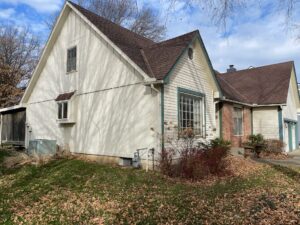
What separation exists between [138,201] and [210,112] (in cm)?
752

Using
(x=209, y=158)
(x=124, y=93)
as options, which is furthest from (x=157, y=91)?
(x=209, y=158)

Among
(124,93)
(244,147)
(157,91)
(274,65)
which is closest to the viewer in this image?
(157,91)

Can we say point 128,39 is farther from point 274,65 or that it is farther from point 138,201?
point 274,65

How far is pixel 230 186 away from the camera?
805 cm

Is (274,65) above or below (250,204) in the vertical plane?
above

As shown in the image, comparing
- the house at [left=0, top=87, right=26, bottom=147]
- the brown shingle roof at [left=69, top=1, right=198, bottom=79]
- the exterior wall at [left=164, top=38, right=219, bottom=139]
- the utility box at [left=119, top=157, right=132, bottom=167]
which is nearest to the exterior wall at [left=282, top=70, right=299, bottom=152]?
the exterior wall at [left=164, top=38, right=219, bottom=139]

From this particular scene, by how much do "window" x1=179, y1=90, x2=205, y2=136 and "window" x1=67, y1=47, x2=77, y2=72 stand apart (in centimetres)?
588

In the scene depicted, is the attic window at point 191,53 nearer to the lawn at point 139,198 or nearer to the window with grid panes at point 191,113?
the window with grid panes at point 191,113

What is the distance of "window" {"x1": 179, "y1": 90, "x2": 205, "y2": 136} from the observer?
11422mm

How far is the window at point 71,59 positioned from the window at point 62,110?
1.75 meters

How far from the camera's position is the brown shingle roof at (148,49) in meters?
10.7

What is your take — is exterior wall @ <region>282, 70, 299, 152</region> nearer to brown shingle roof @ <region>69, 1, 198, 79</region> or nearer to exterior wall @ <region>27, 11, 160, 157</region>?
brown shingle roof @ <region>69, 1, 198, 79</region>

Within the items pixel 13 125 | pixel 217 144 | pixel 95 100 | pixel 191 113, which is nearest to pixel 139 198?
pixel 217 144

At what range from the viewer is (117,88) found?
11.5 meters
